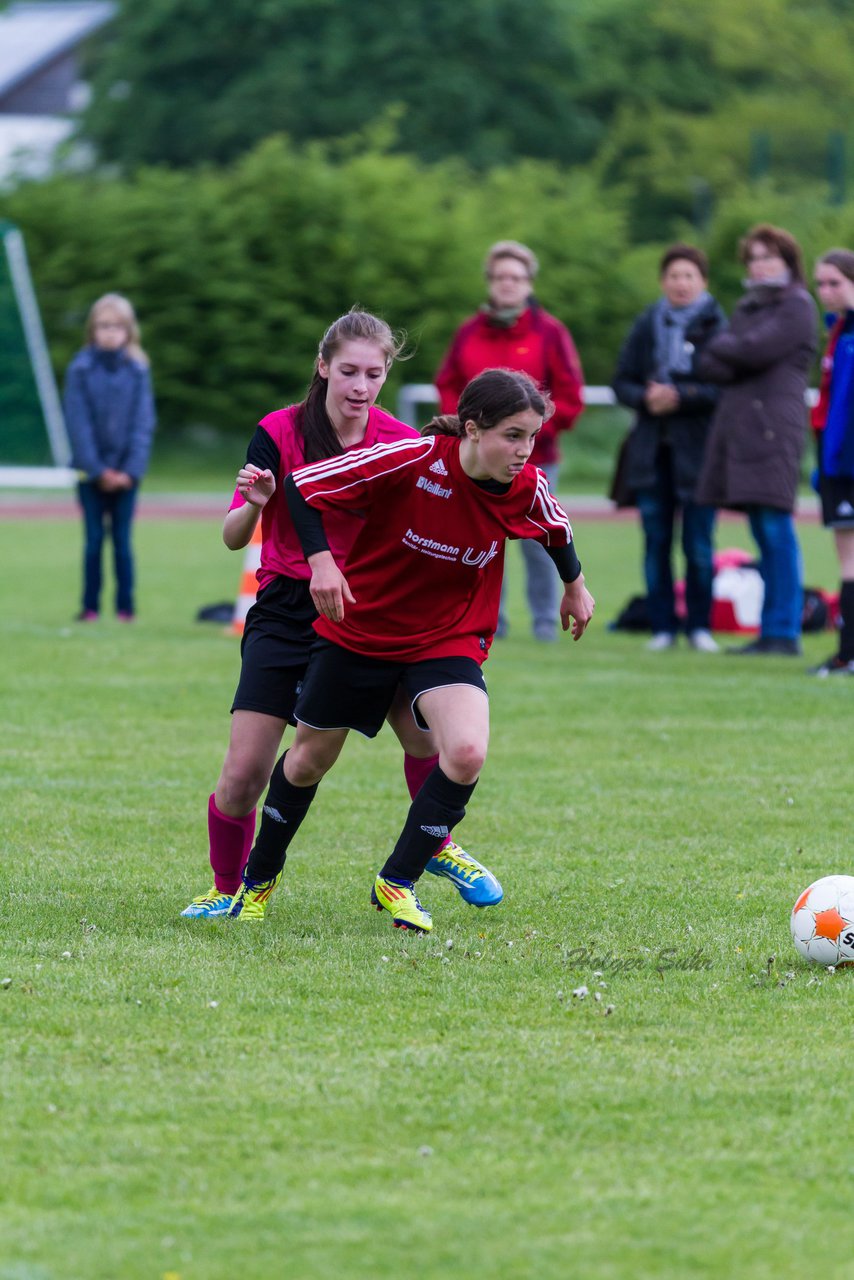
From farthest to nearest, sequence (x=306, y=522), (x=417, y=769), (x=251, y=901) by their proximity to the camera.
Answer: (x=417, y=769) < (x=251, y=901) < (x=306, y=522)

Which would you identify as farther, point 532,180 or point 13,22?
point 13,22

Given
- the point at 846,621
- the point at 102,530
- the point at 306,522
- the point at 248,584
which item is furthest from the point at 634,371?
the point at 306,522

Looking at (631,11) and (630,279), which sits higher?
(631,11)

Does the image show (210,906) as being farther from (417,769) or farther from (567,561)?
(567,561)

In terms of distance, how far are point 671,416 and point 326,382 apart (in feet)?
20.4

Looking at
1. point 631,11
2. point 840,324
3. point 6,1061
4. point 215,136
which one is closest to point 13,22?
point 631,11

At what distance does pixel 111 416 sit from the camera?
12.4 m

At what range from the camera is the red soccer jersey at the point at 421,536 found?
16.8ft

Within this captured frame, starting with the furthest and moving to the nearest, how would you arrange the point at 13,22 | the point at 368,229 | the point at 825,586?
the point at 13,22, the point at 368,229, the point at 825,586

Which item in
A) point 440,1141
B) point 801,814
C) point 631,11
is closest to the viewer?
point 440,1141

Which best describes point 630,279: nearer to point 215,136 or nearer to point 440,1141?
point 215,136

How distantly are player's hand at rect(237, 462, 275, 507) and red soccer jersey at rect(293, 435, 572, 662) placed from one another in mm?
123

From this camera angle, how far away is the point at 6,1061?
4.08 m

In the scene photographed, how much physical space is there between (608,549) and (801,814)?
40.1 feet
